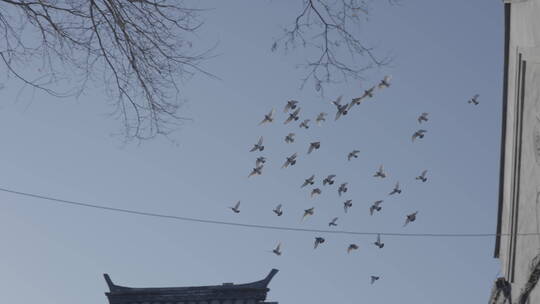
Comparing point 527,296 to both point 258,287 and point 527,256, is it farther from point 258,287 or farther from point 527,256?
point 258,287

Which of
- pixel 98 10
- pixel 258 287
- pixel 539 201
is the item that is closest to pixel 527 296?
pixel 539 201

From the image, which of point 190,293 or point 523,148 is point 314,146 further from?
point 190,293

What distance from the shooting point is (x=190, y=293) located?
2611 centimetres

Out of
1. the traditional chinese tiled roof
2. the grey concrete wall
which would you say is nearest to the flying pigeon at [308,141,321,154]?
the grey concrete wall

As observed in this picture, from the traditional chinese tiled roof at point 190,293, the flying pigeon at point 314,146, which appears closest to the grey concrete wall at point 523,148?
the flying pigeon at point 314,146

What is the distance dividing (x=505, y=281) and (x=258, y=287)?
45.4 feet

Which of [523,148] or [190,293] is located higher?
[190,293]

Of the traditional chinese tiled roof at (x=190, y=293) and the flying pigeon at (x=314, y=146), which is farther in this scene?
the traditional chinese tiled roof at (x=190, y=293)

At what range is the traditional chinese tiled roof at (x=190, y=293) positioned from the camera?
25703 millimetres

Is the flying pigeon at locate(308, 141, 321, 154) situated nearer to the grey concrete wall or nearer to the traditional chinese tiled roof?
the grey concrete wall

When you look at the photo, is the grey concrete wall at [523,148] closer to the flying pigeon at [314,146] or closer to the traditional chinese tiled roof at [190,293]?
the flying pigeon at [314,146]

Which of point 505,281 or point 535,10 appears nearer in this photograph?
point 535,10

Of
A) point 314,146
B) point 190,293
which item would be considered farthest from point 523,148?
point 190,293

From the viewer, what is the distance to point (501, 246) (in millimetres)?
12922
